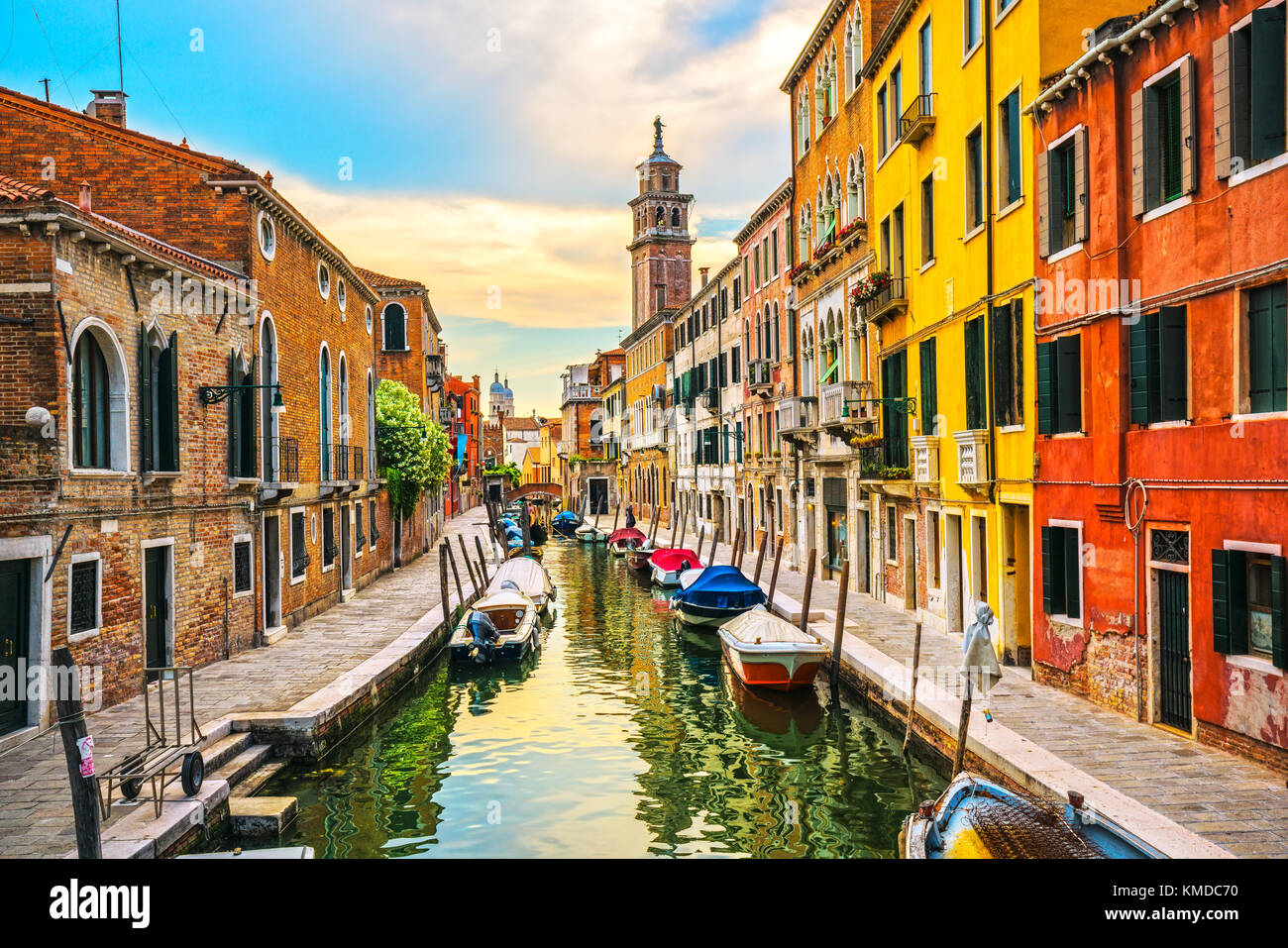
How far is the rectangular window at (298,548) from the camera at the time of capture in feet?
58.9

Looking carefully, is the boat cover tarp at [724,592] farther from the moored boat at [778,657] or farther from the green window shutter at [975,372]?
the green window shutter at [975,372]

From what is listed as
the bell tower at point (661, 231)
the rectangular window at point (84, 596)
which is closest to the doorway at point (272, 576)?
the rectangular window at point (84, 596)

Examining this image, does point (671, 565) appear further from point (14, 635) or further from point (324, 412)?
point (14, 635)

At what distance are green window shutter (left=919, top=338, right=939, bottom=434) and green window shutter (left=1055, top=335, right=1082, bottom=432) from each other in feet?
15.5

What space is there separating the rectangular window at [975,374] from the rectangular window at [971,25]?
3.84 m

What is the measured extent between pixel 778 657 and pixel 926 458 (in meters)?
4.24

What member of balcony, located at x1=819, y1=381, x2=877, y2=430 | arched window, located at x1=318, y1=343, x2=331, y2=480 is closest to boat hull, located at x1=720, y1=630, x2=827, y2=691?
balcony, located at x1=819, y1=381, x2=877, y2=430

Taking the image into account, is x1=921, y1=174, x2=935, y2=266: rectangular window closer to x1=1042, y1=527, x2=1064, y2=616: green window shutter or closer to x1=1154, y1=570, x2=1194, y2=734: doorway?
x1=1042, y1=527, x2=1064, y2=616: green window shutter

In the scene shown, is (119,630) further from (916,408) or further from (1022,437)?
(916,408)

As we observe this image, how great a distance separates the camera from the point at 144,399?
12.2m

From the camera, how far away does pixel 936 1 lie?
1548 cm

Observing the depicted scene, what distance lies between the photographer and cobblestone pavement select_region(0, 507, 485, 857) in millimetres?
7652

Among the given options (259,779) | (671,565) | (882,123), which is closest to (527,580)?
(671,565)

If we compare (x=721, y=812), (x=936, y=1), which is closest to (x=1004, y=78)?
(x=936, y=1)
